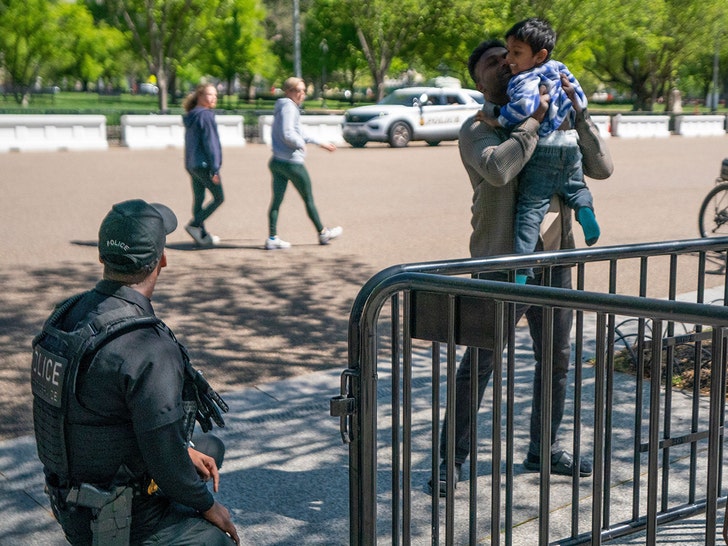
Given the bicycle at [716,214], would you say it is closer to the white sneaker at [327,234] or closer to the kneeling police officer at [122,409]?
the white sneaker at [327,234]

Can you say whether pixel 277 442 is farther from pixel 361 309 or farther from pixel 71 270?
pixel 71 270

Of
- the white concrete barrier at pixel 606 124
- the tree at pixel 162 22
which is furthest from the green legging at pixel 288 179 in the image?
the white concrete barrier at pixel 606 124

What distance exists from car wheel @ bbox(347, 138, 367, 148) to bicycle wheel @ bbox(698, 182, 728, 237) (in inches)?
664

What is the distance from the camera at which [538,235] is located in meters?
4.23

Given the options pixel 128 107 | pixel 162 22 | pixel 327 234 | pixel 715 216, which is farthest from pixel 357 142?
pixel 128 107

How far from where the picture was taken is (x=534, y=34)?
4.05m

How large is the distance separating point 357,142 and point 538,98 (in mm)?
23977

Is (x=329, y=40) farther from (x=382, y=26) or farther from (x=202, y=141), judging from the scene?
(x=202, y=141)

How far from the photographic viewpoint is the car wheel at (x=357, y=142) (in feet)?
90.0

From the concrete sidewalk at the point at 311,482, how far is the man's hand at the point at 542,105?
5.27ft

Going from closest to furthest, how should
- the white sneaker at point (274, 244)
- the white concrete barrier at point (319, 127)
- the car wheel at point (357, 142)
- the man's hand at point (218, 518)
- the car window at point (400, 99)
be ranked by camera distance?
1. the man's hand at point (218, 518)
2. the white sneaker at point (274, 244)
3. the car wheel at point (357, 142)
4. the car window at point (400, 99)
5. the white concrete barrier at point (319, 127)

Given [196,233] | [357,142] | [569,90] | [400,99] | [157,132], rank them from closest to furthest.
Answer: [569,90]
[196,233]
[157,132]
[357,142]
[400,99]

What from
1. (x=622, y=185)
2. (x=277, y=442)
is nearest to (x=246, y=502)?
(x=277, y=442)

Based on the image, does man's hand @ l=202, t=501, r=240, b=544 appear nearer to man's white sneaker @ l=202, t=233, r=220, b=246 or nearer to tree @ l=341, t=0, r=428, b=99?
man's white sneaker @ l=202, t=233, r=220, b=246
